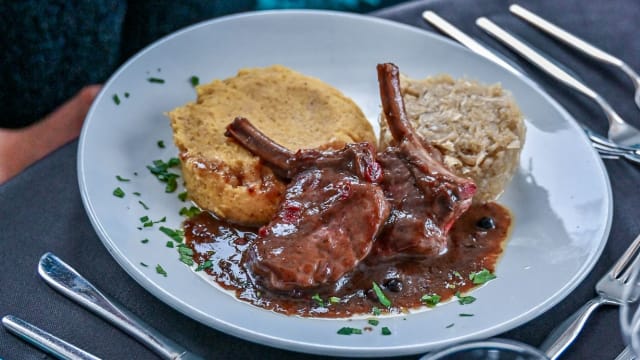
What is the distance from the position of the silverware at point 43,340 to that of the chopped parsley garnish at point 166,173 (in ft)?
2.96

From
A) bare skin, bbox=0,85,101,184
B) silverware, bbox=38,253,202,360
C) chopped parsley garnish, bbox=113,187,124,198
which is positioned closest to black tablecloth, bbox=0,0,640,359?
silverware, bbox=38,253,202,360

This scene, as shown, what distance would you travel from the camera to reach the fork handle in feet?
9.07

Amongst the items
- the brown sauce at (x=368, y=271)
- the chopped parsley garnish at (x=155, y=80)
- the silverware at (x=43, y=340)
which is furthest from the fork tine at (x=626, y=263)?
the chopped parsley garnish at (x=155, y=80)

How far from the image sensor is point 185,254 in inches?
121

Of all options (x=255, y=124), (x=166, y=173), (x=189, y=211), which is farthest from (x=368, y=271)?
(x=166, y=173)

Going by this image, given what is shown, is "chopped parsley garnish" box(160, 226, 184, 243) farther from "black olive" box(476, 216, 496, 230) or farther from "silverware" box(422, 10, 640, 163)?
"silverware" box(422, 10, 640, 163)

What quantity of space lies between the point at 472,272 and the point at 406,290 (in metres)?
0.30

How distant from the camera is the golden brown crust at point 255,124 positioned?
330 cm

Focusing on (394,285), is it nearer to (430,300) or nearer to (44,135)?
(430,300)

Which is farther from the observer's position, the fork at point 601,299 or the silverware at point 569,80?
the silverware at point 569,80

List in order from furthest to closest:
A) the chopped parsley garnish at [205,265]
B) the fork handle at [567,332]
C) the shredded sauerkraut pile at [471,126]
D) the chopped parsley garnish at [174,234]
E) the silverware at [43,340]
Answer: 1. the shredded sauerkraut pile at [471,126]
2. the chopped parsley garnish at [174,234]
3. the chopped parsley garnish at [205,265]
4. the fork handle at [567,332]
5. the silverware at [43,340]

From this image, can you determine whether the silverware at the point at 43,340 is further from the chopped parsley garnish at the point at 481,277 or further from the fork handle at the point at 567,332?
the fork handle at the point at 567,332

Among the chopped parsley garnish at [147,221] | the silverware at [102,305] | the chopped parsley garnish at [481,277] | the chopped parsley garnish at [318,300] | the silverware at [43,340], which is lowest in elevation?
the silverware at [43,340]

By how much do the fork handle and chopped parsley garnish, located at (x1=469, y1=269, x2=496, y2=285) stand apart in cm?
32
